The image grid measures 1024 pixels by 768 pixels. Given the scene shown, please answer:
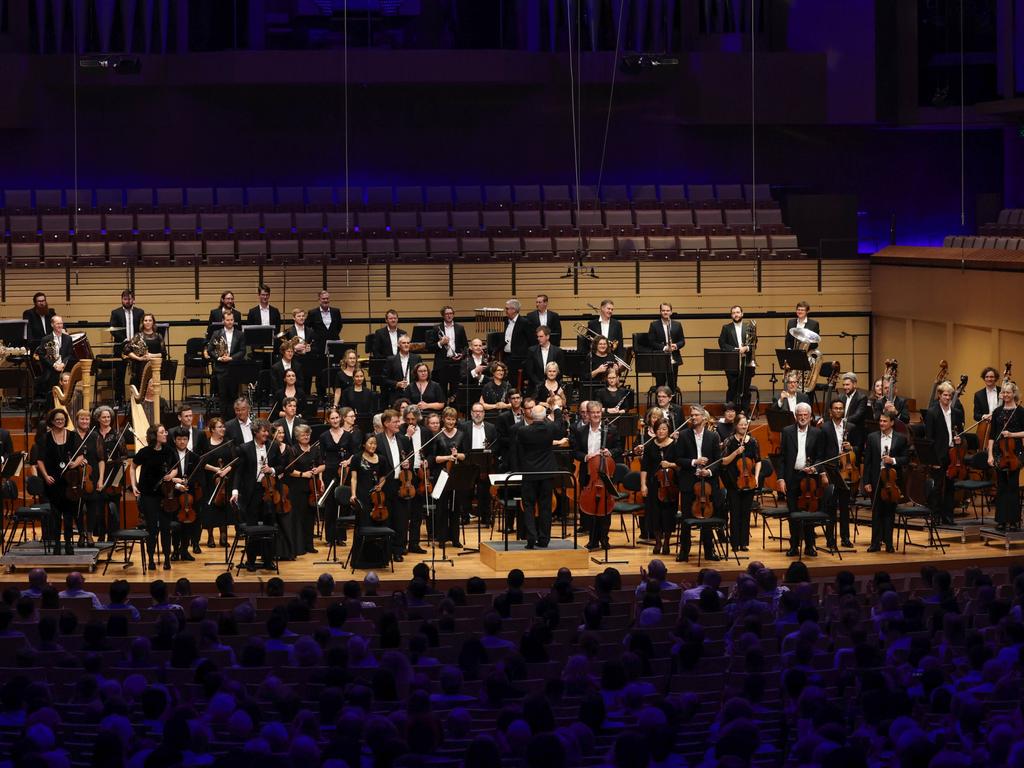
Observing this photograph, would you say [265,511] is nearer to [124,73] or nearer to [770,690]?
[770,690]

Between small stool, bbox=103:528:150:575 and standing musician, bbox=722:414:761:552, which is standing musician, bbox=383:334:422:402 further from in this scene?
standing musician, bbox=722:414:761:552

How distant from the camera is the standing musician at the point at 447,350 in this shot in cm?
Result: 1523

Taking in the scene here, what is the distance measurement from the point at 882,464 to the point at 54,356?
780cm

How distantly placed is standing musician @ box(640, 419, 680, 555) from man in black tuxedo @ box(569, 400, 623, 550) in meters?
0.33

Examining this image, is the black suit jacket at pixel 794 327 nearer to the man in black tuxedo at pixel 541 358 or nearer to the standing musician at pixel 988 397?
the standing musician at pixel 988 397

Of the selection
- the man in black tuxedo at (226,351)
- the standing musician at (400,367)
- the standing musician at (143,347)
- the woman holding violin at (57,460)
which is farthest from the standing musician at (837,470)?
the standing musician at (143,347)

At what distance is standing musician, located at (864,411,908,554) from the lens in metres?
13.3


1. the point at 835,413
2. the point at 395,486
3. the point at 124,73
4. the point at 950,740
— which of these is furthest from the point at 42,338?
the point at 950,740

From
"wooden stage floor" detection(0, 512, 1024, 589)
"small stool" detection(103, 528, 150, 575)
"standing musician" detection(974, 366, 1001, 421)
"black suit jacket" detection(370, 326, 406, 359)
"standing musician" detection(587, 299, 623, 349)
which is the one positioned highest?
"standing musician" detection(587, 299, 623, 349)

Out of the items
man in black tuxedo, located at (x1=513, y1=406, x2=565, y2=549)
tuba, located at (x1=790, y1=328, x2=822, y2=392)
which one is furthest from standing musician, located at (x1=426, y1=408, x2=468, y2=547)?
tuba, located at (x1=790, y1=328, x2=822, y2=392)

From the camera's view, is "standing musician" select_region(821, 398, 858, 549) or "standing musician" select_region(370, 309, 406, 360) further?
"standing musician" select_region(370, 309, 406, 360)

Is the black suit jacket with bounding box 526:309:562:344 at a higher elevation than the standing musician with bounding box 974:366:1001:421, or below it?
higher

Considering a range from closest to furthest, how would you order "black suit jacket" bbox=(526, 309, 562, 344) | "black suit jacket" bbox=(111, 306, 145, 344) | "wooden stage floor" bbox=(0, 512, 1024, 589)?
"wooden stage floor" bbox=(0, 512, 1024, 589)
"black suit jacket" bbox=(111, 306, 145, 344)
"black suit jacket" bbox=(526, 309, 562, 344)

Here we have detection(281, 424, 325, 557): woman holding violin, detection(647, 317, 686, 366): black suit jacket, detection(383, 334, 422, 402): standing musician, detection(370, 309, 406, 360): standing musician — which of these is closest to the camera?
detection(281, 424, 325, 557): woman holding violin
